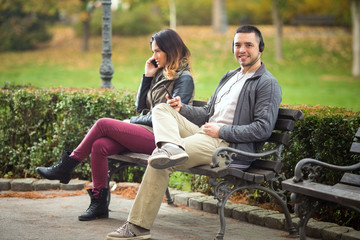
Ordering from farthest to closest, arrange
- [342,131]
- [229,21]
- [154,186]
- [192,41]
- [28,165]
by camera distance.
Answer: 1. [229,21]
2. [192,41]
3. [28,165]
4. [342,131]
5. [154,186]

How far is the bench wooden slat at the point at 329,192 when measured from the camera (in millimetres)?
3787

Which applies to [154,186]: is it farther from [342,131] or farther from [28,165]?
[28,165]


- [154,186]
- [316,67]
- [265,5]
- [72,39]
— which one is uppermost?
[265,5]

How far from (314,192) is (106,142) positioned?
76.4 inches

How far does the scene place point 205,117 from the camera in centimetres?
519

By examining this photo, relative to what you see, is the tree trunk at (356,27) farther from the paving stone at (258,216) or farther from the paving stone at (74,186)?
the paving stone at (258,216)

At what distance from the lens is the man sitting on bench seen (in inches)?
174

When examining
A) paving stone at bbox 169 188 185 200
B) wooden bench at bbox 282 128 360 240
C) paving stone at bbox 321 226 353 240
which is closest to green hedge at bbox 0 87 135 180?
paving stone at bbox 169 188 185 200

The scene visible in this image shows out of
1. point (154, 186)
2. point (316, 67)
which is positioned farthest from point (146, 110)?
point (316, 67)

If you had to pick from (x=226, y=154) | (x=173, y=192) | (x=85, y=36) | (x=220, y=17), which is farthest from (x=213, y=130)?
(x=220, y=17)

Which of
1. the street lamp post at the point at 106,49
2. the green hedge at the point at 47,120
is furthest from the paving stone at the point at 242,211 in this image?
the street lamp post at the point at 106,49

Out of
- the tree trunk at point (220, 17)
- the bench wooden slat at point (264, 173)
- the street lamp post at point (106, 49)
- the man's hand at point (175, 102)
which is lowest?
the bench wooden slat at point (264, 173)

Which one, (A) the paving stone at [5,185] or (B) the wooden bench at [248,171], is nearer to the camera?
(B) the wooden bench at [248,171]

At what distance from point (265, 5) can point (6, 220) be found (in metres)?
31.0
